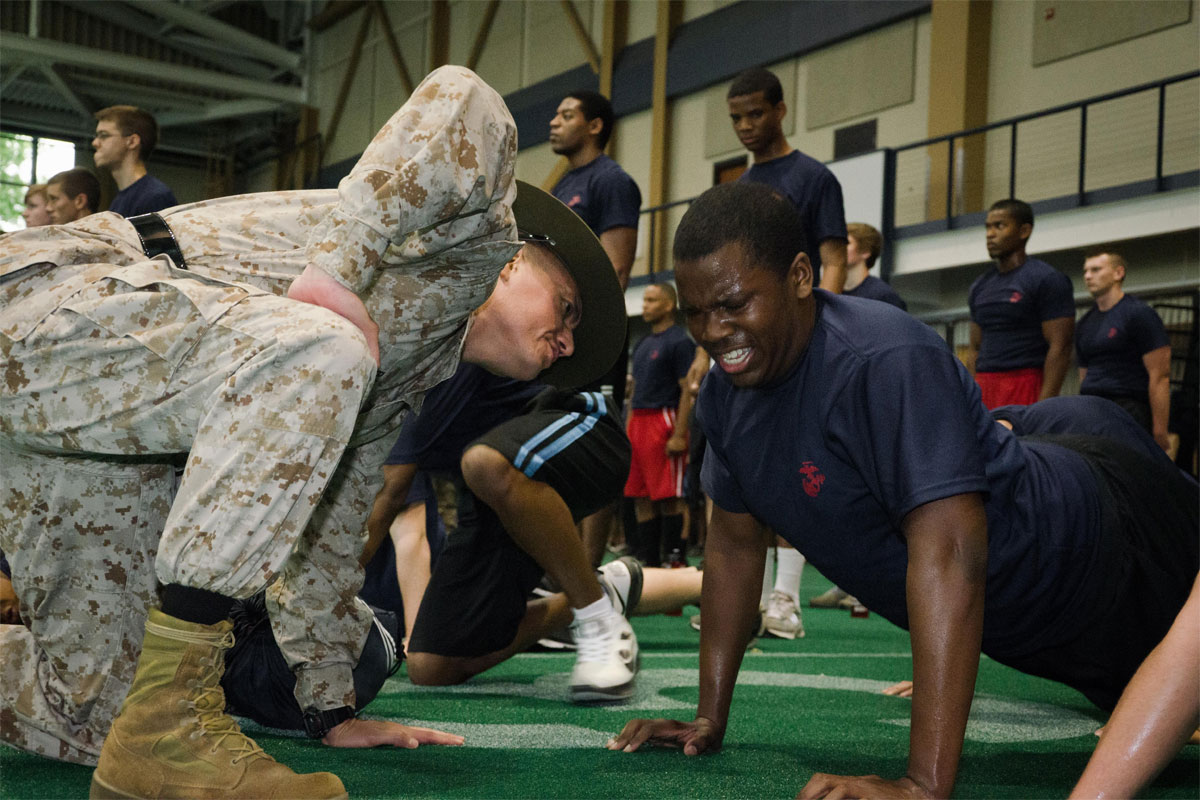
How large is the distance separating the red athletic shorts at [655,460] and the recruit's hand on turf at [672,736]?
559cm

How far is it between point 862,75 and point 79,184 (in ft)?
27.9

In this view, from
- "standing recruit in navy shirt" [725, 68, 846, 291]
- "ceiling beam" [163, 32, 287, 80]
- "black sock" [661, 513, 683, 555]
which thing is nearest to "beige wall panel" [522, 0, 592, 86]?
"ceiling beam" [163, 32, 287, 80]

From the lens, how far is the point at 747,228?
5.82 ft

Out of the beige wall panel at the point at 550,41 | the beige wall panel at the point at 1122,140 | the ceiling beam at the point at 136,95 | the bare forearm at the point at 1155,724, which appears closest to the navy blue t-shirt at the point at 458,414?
the bare forearm at the point at 1155,724

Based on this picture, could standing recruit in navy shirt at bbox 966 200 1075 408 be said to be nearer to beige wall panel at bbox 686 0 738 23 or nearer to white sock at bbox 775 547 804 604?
white sock at bbox 775 547 804 604

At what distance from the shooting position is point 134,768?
1.52 m

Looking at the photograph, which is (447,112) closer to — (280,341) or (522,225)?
(280,341)

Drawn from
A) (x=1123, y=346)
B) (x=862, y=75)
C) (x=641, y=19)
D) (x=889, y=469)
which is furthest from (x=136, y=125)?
(x=641, y=19)

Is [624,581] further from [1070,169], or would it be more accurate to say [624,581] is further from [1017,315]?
[1070,169]

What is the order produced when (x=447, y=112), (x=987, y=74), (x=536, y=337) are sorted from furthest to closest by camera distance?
1. (x=987, y=74)
2. (x=536, y=337)
3. (x=447, y=112)

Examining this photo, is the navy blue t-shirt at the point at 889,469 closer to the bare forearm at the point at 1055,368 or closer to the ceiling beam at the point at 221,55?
the bare forearm at the point at 1055,368

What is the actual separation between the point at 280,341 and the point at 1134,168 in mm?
9797

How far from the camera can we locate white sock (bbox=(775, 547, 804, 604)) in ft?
14.0

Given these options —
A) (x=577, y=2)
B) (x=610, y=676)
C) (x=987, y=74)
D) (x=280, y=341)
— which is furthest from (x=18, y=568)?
(x=577, y=2)
